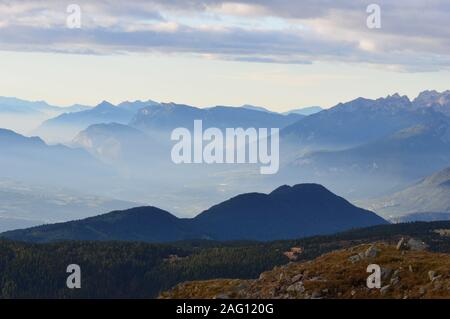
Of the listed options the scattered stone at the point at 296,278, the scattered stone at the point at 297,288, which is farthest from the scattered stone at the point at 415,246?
the scattered stone at the point at 297,288

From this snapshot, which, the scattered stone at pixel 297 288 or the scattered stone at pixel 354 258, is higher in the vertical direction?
the scattered stone at pixel 354 258

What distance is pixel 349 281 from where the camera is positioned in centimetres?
11231

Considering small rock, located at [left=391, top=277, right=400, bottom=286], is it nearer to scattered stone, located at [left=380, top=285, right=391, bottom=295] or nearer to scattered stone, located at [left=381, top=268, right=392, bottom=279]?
scattered stone, located at [left=380, top=285, right=391, bottom=295]

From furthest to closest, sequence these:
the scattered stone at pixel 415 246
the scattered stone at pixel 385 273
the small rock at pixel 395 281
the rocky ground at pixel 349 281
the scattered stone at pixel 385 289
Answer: the scattered stone at pixel 415 246 < the scattered stone at pixel 385 273 < the small rock at pixel 395 281 < the rocky ground at pixel 349 281 < the scattered stone at pixel 385 289

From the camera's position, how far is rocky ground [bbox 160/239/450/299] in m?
106

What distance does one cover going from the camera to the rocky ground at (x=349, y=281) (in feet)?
348

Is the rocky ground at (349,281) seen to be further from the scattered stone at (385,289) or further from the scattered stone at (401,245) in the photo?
the scattered stone at (401,245)

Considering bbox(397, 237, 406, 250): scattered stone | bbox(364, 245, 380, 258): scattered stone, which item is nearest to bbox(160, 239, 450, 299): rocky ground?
bbox(364, 245, 380, 258): scattered stone

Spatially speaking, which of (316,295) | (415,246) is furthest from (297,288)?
(415,246)
